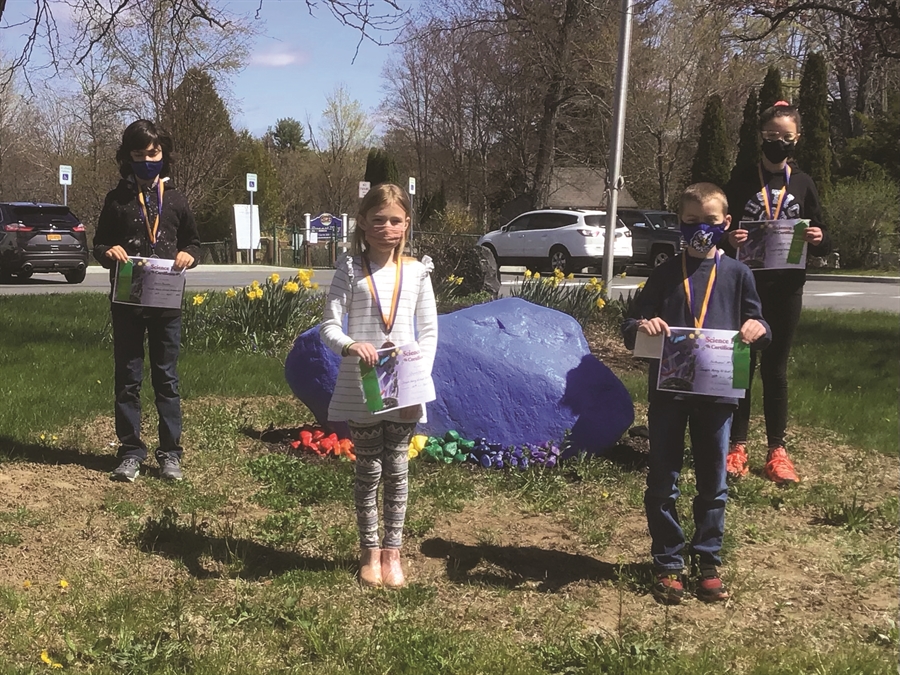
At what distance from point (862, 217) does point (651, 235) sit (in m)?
6.11

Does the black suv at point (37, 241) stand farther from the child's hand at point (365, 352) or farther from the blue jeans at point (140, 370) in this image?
the child's hand at point (365, 352)

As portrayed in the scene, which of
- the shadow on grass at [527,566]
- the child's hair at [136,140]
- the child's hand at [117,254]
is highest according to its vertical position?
the child's hair at [136,140]

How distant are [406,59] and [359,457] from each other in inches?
1393

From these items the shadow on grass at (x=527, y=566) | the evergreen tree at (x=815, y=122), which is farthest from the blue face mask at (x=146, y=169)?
the evergreen tree at (x=815, y=122)

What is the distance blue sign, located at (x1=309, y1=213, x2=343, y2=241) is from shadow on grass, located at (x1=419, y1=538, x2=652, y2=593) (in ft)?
87.4

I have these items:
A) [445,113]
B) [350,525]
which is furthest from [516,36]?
[350,525]

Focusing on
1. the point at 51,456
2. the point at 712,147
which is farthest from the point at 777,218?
the point at 712,147

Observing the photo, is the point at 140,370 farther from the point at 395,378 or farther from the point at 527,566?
the point at 527,566

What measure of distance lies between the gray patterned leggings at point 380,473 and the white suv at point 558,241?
18.7 metres

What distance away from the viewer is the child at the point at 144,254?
427 cm

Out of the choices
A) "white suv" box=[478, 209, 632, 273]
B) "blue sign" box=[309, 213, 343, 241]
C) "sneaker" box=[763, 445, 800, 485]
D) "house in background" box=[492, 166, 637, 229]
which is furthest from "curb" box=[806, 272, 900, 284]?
"sneaker" box=[763, 445, 800, 485]

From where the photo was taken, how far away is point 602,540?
12.8 feet

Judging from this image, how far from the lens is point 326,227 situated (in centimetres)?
3123

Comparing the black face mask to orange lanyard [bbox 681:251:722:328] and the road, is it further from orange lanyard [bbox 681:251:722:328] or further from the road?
the road
